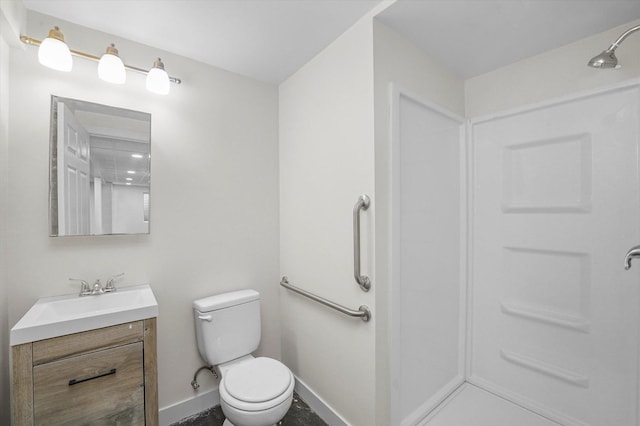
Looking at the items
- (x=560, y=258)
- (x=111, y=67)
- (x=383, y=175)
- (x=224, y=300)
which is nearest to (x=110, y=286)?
(x=224, y=300)

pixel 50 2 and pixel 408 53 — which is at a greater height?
pixel 50 2

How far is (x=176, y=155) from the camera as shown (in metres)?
1.74

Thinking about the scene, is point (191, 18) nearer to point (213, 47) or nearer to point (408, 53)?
point (213, 47)

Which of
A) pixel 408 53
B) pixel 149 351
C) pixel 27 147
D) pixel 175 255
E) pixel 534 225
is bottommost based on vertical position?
pixel 149 351

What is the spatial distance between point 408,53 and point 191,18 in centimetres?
119

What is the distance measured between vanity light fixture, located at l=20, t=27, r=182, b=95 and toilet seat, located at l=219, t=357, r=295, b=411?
1.62 metres

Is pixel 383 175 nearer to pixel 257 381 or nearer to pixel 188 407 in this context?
pixel 257 381

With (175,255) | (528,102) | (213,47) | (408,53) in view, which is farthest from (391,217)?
(213,47)

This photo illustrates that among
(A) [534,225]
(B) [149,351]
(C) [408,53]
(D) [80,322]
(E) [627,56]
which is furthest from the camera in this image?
(A) [534,225]

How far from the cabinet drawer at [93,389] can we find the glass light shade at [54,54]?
1.32 m

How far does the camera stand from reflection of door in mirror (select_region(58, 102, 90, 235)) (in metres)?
1.41

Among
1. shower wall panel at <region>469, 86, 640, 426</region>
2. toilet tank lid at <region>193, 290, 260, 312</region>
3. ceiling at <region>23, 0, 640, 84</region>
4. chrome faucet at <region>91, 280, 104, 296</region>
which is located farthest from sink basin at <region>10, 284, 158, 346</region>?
shower wall panel at <region>469, 86, 640, 426</region>

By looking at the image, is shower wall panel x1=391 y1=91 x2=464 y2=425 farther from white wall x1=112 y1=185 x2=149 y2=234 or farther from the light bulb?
the light bulb

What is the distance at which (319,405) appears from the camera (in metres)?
1.76
